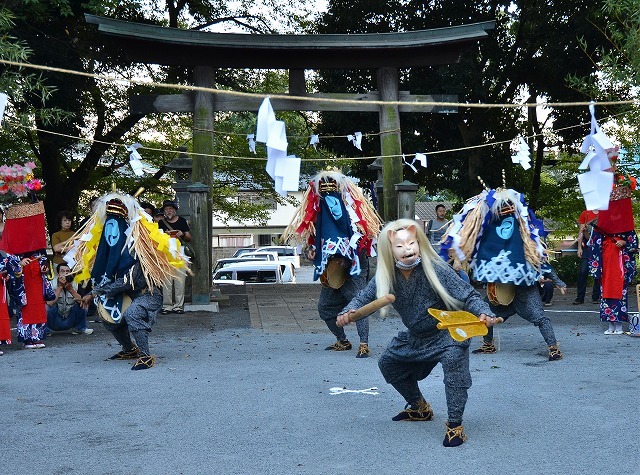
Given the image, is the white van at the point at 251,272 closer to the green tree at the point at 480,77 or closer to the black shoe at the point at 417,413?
the green tree at the point at 480,77

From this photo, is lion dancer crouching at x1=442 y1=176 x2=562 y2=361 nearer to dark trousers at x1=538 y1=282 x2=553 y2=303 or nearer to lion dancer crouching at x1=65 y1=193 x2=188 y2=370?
→ lion dancer crouching at x1=65 y1=193 x2=188 y2=370

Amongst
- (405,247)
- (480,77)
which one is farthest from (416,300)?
(480,77)

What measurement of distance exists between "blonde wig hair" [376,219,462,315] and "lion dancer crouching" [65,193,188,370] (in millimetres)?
3476

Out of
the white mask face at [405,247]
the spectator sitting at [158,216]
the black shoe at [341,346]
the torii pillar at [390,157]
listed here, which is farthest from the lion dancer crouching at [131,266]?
the torii pillar at [390,157]

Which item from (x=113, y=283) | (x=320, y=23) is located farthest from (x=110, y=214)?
(x=320, y=23)

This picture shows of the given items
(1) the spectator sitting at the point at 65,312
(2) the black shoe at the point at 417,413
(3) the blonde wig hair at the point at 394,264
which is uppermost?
(3) the blonde wig hair at the point at 394,264

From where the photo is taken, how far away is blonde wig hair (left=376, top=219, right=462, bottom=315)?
5.64m

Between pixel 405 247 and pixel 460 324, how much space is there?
620mm

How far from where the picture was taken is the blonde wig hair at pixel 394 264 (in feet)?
18.5

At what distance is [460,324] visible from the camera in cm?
540

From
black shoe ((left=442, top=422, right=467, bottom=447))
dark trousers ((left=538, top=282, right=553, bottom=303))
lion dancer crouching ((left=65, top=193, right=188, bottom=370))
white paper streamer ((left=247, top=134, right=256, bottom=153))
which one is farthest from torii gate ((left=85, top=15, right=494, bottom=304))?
black shoe ((left=442, top=422, right=467, bottom=447))

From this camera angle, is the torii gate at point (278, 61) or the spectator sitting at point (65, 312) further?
the torii gate at point (278, 61)

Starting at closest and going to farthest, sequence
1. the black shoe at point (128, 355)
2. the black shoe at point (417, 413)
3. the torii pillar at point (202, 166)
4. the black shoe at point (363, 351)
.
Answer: the black shoe at point (417, 413)
the black shoe at point (363, 351)
the black shoe at point (128, 355)
the torii pillar at point (202, 166)

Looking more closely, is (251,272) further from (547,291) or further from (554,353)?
(554,353)
